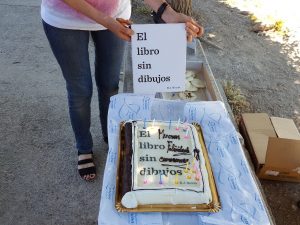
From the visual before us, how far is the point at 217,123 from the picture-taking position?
1938 millimetres

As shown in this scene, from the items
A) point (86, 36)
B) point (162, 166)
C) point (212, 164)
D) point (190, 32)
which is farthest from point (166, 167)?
point (86, 36)

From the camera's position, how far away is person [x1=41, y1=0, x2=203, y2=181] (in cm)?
180

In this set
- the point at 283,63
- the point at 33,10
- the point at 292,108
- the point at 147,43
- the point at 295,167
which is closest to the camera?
the point at 147,43

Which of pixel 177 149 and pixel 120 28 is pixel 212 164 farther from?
pixel 120 28

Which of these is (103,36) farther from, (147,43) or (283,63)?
(283,63)

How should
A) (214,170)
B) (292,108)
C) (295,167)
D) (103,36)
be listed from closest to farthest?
1. (214,170)
2. (103,36)
3. (295,167)
4. (292,108)

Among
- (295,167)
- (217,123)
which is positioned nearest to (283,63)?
(295,167)

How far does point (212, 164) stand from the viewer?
5.61ft

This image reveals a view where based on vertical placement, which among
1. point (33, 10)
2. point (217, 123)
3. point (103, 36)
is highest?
point (103, 36)

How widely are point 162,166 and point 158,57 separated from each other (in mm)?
587

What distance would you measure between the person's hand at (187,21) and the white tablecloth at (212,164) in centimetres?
40

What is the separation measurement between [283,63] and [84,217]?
321 centimetres

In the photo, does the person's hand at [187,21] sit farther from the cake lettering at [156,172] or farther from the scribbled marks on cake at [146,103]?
the cake lettering at [156,172]

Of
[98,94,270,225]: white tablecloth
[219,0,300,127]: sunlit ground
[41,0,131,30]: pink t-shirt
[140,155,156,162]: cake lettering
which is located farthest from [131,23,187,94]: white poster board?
[219,0,300,127]: sunlit ground
